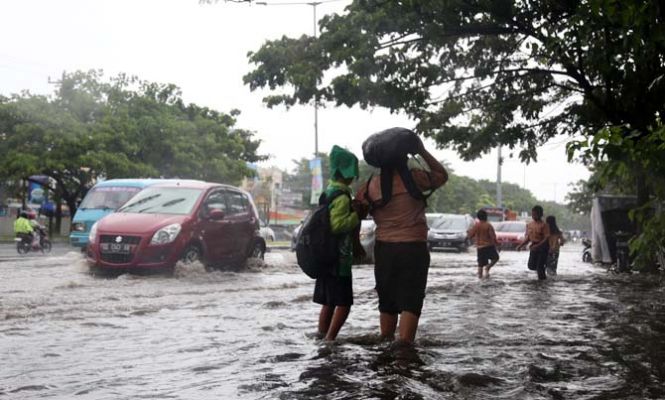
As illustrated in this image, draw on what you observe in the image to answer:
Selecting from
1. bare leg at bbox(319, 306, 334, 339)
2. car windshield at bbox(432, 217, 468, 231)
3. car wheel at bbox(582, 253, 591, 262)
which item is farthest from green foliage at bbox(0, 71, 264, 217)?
bare leg at bbox(319, 306, 334, 339)

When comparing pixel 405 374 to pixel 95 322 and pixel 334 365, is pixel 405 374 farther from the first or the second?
pixel 95 322

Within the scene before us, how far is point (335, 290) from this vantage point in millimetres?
5785

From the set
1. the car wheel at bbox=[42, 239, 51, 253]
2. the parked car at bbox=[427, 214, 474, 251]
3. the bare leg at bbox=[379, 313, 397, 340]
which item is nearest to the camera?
the bare leg at bbox=[379, 313, 397, 340]

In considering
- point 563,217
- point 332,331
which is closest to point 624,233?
point 332,331

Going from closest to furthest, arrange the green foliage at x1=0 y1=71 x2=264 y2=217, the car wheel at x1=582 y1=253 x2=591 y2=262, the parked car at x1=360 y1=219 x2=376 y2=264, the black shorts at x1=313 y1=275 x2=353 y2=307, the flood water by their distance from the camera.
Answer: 1. the flood water
2. the black shorts at x1=313 y1=275 x2=353 y2=307
3. the parked car at x1=360 y1=219 x2=376 y2=264
4. the car wheel at x1=582 y1=253 x2=591 y2=262
5. the green foliage at x1=0 y1=71 x2=264 y2=217

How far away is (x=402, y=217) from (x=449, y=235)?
25.5 metres

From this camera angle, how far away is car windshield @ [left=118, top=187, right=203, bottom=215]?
41.7ft

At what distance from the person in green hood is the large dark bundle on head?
0.20 m

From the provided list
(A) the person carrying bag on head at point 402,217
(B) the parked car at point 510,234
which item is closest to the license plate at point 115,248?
(A) the person carrying bag on head at point 402,217

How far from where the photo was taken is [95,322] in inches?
284

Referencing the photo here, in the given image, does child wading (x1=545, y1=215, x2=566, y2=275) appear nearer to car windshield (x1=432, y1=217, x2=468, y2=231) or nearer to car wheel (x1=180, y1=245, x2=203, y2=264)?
car wheel (x1=180, y1=245, x2=203, y2=264)

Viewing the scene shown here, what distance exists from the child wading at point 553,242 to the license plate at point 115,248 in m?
8.10

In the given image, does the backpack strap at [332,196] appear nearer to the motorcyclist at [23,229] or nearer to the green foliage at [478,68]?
the green foliage at [478,68]

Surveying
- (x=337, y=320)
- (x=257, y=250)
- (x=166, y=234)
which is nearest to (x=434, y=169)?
(x=337, y=320)
